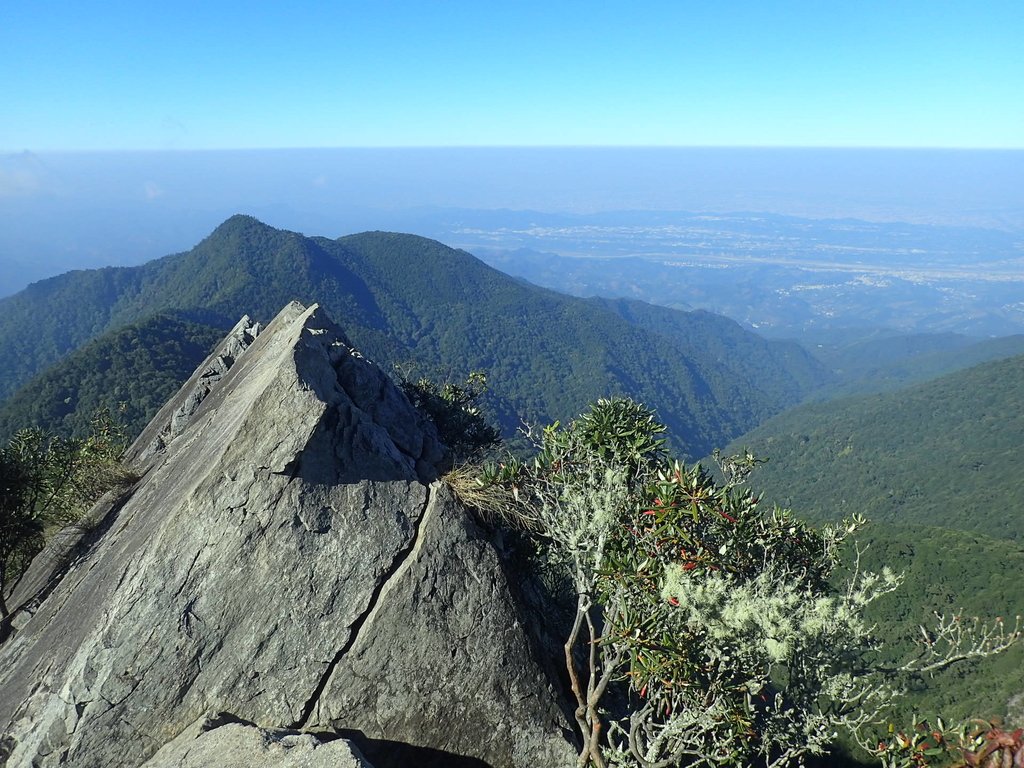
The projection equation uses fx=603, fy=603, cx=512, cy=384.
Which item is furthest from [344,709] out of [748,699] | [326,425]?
[748,699]

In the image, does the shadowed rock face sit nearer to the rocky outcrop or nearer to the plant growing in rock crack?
the plant growing in rock crack

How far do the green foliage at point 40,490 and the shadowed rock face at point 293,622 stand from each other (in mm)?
5321

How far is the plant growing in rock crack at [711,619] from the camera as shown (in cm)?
873

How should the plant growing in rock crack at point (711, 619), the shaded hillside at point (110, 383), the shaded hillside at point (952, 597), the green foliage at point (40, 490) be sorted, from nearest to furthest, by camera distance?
the plant growing in rock crack at point (711, 619)
the green foliage at point (40, 490)
the shaded hillside at point (952, 597)
the shaded hillside at point (110, 383)

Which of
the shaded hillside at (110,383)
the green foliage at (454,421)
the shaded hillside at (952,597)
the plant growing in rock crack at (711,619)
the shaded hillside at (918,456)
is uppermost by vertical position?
the plant growing in rock crack at (711,619)

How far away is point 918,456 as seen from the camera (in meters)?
122

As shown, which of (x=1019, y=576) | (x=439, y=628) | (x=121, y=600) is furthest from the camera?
(x=1019, y=576)

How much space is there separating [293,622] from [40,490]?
10859 millimetres

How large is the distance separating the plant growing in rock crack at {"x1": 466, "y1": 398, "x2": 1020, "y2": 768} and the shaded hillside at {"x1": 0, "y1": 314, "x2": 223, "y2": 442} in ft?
219

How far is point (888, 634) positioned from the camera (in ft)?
167

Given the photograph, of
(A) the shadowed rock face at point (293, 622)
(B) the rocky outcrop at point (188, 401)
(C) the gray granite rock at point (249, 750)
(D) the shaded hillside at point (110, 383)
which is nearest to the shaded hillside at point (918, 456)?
(D) the shaded hillside at point (110, 383)

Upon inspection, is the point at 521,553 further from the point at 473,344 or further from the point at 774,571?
the point at 473,344

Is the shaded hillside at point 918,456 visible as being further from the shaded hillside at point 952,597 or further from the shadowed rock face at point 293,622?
the shadowed rock face at point 293,622

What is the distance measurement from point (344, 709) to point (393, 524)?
3123mm
